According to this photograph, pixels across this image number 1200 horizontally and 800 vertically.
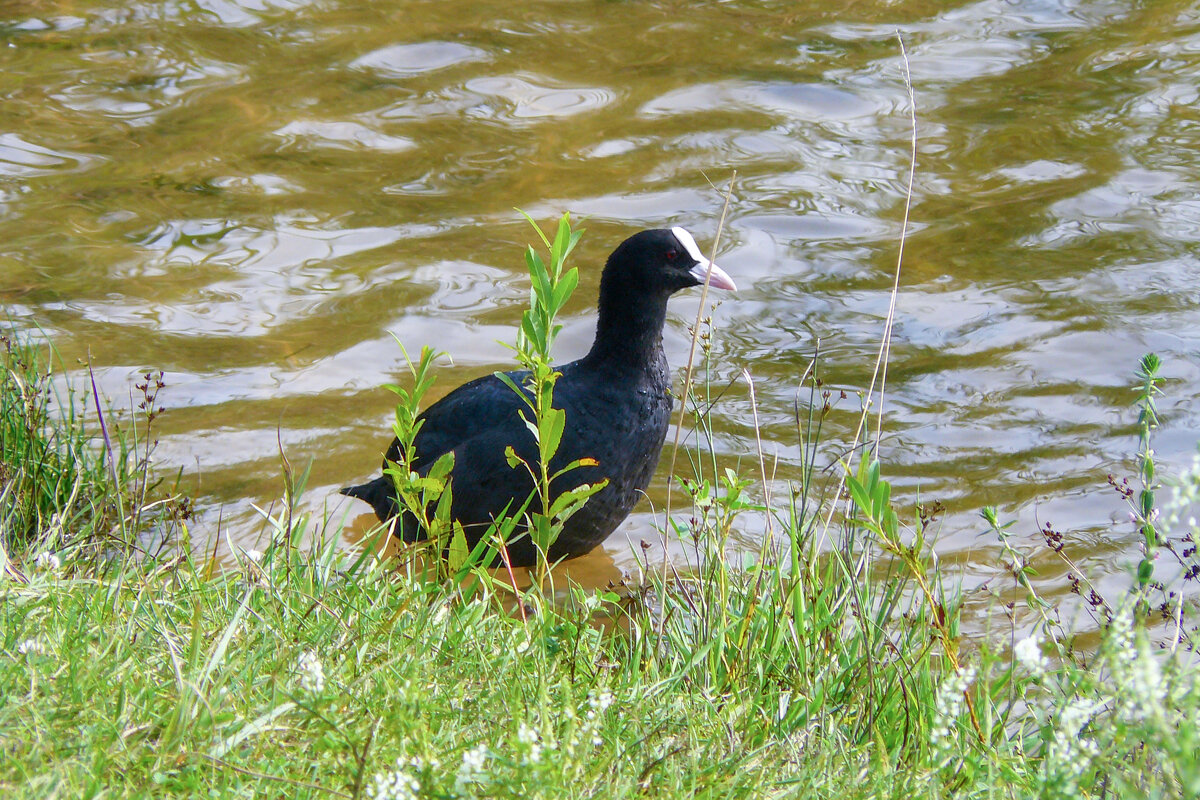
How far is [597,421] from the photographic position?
189 inches

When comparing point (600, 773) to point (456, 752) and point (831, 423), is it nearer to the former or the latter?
point (456, 752)

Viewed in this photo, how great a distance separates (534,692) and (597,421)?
2.08m

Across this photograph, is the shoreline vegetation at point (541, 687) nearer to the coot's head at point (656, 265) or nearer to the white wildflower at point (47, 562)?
the white wildflower at point (47, 562)

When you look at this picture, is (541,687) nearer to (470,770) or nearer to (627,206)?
(470,770)

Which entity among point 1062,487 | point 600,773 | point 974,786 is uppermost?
point 600,773

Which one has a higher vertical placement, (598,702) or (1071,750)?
(1071,750)

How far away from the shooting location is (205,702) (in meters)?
2.36

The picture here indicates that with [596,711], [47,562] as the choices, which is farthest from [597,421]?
[596,711]

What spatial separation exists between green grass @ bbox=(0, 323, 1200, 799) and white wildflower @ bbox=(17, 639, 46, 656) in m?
0.01

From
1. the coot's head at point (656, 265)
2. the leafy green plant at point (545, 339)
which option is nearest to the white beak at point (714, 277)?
the coot's head at point (656, 265)

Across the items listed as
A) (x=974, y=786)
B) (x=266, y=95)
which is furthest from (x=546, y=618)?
(x=266, y=95)

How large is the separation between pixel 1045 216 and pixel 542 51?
4042 mm

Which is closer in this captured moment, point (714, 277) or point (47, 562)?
point (47, 562)

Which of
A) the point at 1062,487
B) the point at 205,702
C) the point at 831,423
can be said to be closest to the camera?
the point at 205,702
